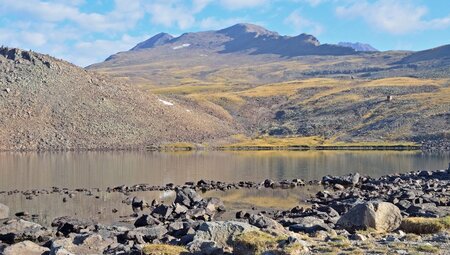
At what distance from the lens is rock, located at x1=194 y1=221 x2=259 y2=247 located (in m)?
23.0

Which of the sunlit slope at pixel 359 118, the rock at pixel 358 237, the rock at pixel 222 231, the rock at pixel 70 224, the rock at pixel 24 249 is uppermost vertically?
the sunlit slope at pixel 359 118

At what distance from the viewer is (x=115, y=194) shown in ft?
184

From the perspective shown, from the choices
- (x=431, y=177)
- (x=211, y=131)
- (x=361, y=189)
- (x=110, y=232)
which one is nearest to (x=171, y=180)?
(x=361, y=189)

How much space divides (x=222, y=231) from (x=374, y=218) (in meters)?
A: 8.35

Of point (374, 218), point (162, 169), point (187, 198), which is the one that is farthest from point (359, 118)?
point (374, 218)

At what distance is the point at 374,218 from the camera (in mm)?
27266

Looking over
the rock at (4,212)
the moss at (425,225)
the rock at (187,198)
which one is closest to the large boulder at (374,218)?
the moss at (425,225)

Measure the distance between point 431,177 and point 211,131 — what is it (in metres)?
93.8

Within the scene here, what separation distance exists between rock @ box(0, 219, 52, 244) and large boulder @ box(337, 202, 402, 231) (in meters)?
17.7

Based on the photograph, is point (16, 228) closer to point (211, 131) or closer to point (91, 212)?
point (91, 212)

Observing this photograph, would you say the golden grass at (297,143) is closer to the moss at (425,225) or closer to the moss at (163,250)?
the moss at (425,225)

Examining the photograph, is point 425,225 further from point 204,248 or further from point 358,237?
point 204,248

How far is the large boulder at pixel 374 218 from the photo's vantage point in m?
27.3

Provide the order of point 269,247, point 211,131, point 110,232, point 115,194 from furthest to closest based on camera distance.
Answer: point 211,131
point 115,194
point 110,232
point 269,247
